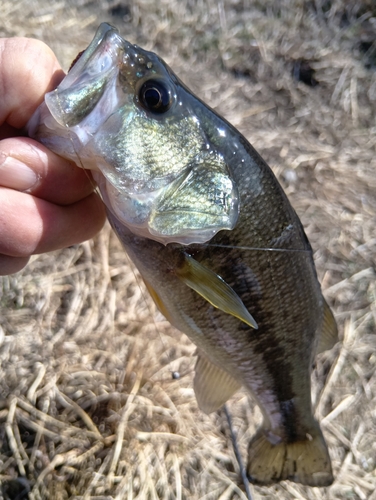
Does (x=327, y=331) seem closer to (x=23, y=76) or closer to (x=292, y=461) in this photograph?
(x=292, y=461)

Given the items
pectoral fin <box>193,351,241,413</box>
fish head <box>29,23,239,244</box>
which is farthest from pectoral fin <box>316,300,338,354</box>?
fish head <box>29,23,239,244</box>

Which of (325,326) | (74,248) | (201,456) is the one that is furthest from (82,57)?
(201,456)

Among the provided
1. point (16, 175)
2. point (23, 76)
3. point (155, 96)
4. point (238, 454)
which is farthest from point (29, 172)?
point (238, 454)

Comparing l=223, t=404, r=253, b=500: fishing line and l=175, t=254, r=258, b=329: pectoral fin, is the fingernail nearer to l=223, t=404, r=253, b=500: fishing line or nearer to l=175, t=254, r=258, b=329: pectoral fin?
l=175, t=254, r=258, b=329: pectoral fin

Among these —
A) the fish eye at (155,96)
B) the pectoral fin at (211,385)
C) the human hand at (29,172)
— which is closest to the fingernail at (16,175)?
the human hand at (29,172)

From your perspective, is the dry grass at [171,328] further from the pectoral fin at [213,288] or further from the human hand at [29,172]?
the pectoral fin at [213,288]

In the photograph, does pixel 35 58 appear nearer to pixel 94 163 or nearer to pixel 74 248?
pixel 94 163
